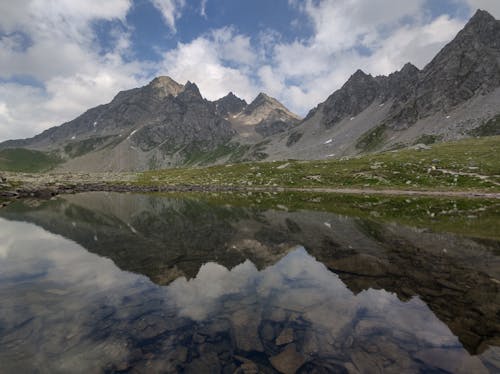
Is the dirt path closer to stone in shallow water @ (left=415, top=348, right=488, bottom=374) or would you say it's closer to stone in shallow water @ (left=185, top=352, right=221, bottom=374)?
stone in shallow water @ (left=415, top=348, right=488, bottom=374)

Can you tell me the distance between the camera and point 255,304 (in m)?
16.0

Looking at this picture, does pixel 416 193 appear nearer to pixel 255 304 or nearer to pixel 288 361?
pixel 255 304

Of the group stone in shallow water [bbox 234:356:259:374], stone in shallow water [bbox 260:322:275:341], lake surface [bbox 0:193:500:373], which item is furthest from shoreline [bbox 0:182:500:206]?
stone in shallow water [bbox 234:356:259:374]

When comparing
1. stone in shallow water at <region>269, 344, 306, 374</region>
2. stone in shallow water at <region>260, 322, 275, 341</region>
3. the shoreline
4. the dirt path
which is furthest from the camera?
the shoreline

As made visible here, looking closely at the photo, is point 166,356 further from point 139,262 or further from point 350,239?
point 350,239

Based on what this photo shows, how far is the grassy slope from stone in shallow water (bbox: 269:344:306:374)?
72552 millimetres

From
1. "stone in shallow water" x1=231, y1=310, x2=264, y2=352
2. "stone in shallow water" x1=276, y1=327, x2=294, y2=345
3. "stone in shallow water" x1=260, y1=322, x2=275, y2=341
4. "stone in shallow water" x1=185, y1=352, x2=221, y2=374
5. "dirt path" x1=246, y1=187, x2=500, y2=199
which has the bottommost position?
"dirt path" x1=246, y1=187, x2=500, y2=199

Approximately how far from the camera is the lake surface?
1140 centimetres

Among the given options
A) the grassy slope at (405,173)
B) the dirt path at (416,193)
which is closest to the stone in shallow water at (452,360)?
the dirt path at (416,193)

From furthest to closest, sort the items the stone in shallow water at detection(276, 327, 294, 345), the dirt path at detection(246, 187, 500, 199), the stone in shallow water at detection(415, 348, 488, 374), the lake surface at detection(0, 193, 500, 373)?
1. the dirt path at detection(246, 187, 500, 199)
2. the stone in shallow water at detection(276, 327, 294, 345)
3. the lake surface at detection(0, 193, 500, 373)
4. the stone in shallow water at detection(415, 348, 488, 374)

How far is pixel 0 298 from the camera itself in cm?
1714

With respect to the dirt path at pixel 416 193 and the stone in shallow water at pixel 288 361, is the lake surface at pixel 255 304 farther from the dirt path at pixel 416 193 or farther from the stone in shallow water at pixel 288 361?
the dirt path at pixel 416 193

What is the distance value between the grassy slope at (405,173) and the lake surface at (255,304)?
2041 inches

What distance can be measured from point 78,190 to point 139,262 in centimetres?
9812
